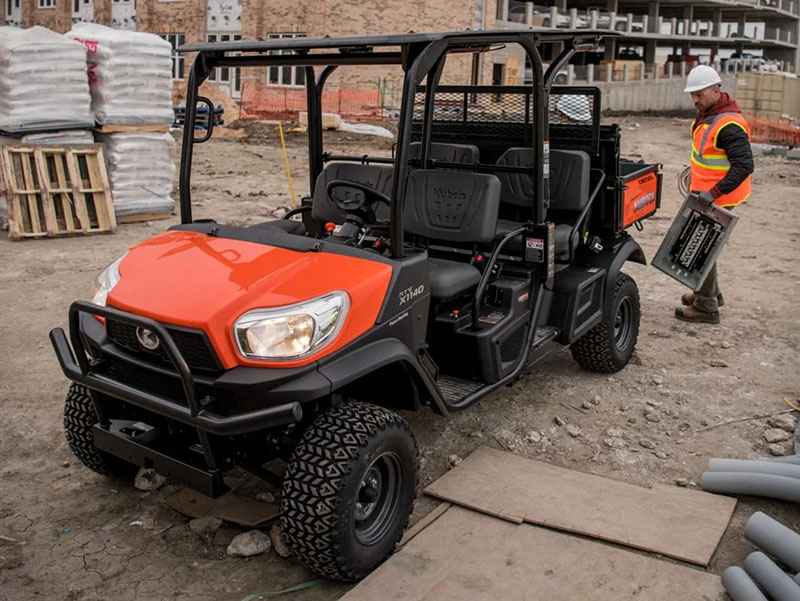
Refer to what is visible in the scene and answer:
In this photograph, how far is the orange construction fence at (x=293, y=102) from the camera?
88.6 feet

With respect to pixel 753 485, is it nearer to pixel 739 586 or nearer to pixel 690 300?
pixel 739 586

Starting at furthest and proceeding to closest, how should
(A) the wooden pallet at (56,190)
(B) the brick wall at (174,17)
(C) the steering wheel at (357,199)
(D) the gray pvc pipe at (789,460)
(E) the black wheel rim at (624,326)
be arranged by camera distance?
(B) the brick wall at (174,17)
(A) the wooden pallet at (56,190)
(E) the black wheel rim at (624,326)
(D) the gray pvc pipe at (789,460)
(C) the steering wheel at (357,199)

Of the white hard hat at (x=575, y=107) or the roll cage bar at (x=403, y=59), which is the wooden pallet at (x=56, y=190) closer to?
the roll cage bar at (x=403, y=59)

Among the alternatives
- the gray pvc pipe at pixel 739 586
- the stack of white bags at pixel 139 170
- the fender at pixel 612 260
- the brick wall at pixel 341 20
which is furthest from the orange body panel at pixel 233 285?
the brick wall at pixel 341 20

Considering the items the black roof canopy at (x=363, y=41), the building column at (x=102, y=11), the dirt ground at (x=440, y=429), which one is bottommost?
the dirt ground at (x=440, y=429)

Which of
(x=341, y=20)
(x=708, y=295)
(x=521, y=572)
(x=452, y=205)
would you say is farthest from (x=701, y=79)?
(x=341, y=20)

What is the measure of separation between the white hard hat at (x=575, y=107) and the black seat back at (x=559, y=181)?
33 centimetres

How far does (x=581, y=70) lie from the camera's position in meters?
40.5

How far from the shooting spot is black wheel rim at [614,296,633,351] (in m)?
6.04

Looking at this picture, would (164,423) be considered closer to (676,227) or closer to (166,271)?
(166,271)

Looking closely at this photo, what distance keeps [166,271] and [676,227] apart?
4190 mm

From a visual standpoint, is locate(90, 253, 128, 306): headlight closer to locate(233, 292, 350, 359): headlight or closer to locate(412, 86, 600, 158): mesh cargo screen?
locate(233, 292, 350, 359): headlight

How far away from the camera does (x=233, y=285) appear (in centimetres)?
346

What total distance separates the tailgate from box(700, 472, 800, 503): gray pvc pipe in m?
1.92
